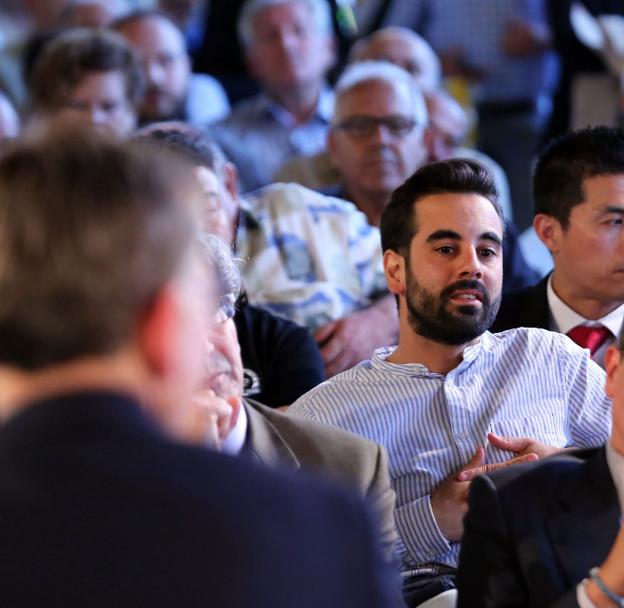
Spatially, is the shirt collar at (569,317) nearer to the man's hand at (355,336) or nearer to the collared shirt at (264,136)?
the man's hand at (355,336)

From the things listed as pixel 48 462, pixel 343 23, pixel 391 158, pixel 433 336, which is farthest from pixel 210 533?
pixel 343 23

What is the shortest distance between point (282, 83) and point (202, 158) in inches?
70.2

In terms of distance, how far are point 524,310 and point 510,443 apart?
0.72 m

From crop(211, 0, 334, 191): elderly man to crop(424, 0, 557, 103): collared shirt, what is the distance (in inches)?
27.8

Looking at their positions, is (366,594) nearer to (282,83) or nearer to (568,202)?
(568,202)

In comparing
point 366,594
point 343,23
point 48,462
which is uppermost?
point 48,462

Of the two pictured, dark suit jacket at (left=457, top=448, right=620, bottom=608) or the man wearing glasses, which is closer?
dark suit jacket at (left=457, top=448, right=620, bottom=608)

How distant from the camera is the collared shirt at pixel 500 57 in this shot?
5285 millimetres

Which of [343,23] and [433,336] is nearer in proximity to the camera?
[433,336]

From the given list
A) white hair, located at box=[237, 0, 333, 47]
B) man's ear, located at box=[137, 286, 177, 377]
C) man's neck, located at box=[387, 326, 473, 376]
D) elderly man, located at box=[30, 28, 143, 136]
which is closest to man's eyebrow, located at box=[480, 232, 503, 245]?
man's neck, located at box=[387, 326, 473, 376]

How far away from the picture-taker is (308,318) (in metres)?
3.23

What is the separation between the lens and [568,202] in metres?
2.94

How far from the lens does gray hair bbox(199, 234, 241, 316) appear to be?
6.23 ft

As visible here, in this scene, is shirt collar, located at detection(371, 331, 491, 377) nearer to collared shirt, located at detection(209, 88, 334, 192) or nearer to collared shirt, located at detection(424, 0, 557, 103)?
collared shirt, located at detection(209, 88, 334, 192)
